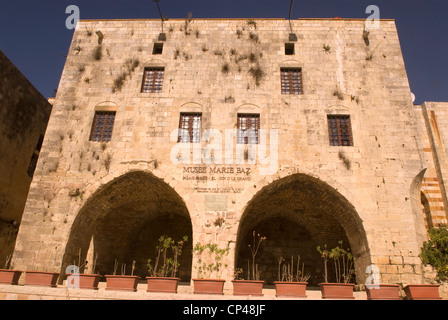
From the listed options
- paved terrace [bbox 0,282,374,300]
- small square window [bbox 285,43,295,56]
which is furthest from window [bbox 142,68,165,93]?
paved terrace [bbox 0,282,374,300]

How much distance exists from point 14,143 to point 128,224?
6.49m

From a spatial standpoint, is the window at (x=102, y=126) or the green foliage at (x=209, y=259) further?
the window at (x=102, y=126)

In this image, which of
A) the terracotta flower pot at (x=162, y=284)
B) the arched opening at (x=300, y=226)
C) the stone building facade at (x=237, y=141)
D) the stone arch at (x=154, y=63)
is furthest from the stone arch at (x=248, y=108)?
the terracotta flower pot at (x=162, y=284)

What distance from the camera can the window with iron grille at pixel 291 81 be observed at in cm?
1382

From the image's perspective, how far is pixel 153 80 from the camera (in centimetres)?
1433

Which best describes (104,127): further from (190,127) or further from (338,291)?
(338,291)

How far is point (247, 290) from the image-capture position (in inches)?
384

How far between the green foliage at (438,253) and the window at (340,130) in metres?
4.27

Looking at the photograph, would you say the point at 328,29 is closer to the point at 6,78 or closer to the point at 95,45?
the point at 95,45

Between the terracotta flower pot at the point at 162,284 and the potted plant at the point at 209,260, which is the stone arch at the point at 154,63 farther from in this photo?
the terracotta flower pot at the point at 162,284

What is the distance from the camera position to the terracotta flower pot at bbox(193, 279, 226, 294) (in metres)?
9.77

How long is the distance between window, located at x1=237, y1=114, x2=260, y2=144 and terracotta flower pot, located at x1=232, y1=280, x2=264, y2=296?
530 cm

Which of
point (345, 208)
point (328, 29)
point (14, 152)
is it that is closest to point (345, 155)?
point (345, 208)

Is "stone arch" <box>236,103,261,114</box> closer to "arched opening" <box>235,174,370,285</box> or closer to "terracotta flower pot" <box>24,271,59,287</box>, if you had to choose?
"arched opening" <box>235,174,370,285</box>
